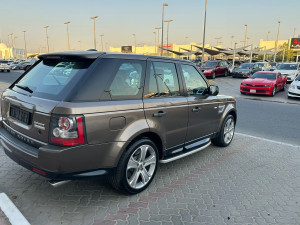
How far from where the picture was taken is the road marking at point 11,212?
266 cm

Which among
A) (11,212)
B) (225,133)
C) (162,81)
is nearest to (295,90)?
(225,133)

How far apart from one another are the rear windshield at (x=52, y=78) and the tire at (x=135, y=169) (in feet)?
3.44

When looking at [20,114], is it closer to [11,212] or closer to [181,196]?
[11,212]

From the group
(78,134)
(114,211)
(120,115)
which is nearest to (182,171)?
(114,211)

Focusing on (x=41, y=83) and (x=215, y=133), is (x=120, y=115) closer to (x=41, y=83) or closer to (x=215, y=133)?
(x=41, y=83)

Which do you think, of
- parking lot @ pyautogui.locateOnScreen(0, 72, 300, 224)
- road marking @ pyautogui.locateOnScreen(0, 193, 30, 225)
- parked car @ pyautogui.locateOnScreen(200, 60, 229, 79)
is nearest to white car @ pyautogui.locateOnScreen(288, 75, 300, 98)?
parking lot @ pyautogui.locateOnScreen(0, 72, 300, 224)

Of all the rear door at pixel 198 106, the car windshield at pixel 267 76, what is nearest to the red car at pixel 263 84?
the car windshield at pixel 267 76

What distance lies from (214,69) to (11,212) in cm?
2316

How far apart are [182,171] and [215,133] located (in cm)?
120

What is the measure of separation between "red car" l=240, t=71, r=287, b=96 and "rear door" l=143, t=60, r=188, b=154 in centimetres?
1162

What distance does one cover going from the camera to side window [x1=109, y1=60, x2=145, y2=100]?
293cm

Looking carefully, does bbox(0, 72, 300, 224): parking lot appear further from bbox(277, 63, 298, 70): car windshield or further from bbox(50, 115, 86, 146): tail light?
bbox(277, 63, 298, 70): car windshield

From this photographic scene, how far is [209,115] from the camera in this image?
176 inches

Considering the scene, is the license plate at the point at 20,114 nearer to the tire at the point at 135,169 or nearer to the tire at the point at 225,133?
the tire at the point at 135,169
